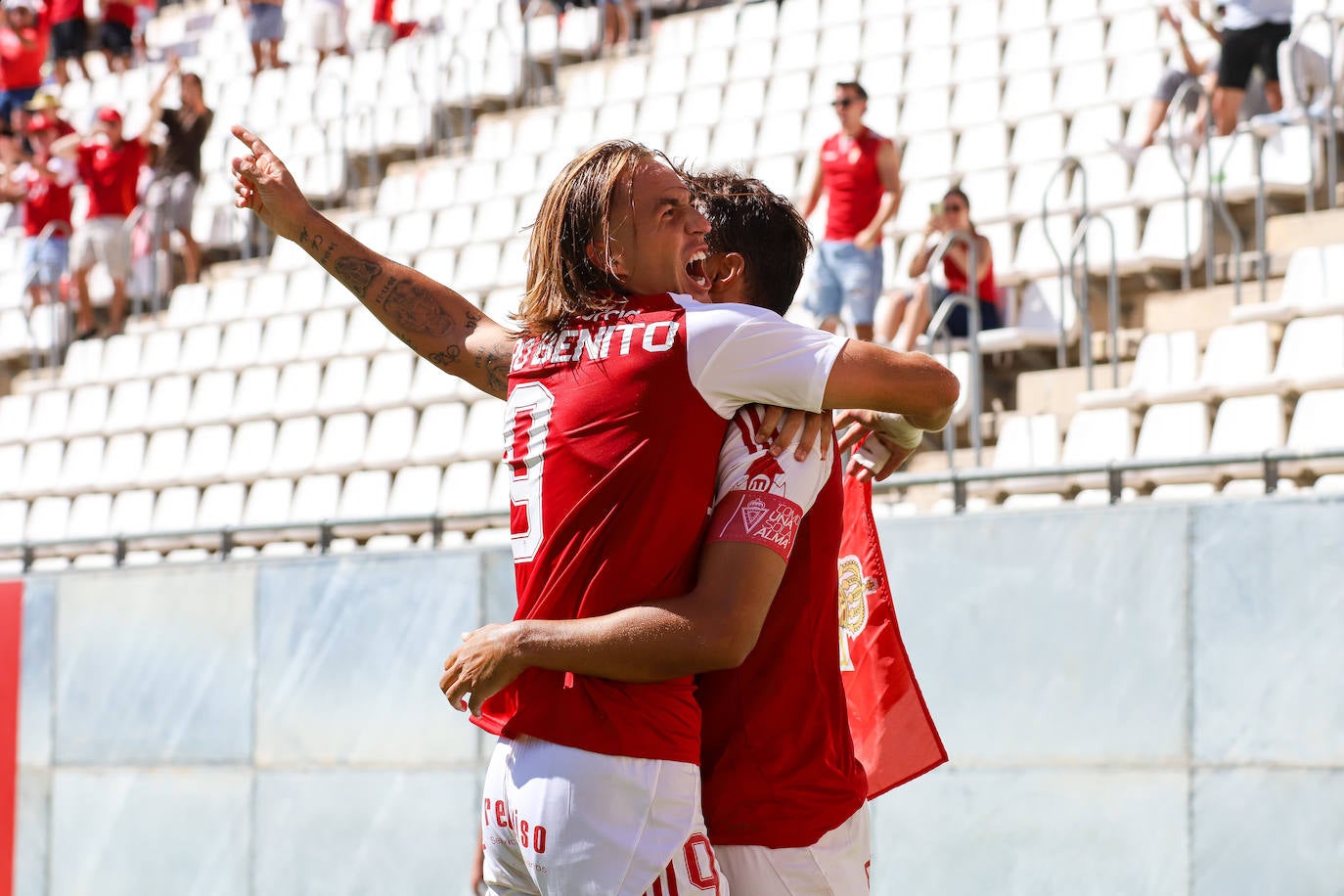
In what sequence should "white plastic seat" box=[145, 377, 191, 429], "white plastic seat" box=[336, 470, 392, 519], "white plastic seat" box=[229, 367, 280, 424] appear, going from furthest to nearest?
"white plastic seat" box=[145, 377, 191, 429]
"white plastic seat" box=[229, 367, 280, 424]
"white plastic seat" box=[336, 470, 392, 519]

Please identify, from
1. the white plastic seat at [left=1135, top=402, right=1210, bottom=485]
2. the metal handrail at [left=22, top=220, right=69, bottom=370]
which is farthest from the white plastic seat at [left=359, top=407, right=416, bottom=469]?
the white plastic seat at [left=1135, top=402, right=1210, bottom=485]

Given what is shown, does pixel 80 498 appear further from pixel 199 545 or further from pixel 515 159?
pixel 515 159

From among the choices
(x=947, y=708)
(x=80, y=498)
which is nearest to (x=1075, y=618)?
(x=947, y=708)

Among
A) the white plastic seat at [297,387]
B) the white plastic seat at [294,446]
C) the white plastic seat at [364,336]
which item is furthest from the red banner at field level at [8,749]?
the white plastic seat at [364,336]

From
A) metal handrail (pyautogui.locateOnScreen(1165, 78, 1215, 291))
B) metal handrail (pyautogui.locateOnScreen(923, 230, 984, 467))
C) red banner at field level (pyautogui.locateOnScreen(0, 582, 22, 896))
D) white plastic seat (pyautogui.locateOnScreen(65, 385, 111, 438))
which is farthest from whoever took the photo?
white plastic seat (pyautogui.locateOnScreen(65, 385, 111, 438))

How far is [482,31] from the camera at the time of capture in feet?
42.1

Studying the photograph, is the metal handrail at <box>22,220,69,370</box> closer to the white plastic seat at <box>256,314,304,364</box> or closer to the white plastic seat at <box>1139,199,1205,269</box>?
the white plastic seat at <box>256,314,304,364</box>

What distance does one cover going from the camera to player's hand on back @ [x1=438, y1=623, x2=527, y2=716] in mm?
2359

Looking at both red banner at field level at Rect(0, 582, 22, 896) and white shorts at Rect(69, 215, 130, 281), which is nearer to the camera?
red banner at field level at Rect(0, 582, 22, 896)

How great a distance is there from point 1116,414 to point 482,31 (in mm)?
7683

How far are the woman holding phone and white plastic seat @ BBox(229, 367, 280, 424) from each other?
3899 millimetres

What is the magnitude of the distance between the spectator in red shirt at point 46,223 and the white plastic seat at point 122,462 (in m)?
1.54

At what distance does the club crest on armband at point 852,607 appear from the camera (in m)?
2.97

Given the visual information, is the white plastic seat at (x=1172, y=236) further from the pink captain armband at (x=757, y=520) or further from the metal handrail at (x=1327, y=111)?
the pink captain armband at (x=757, y=520)
